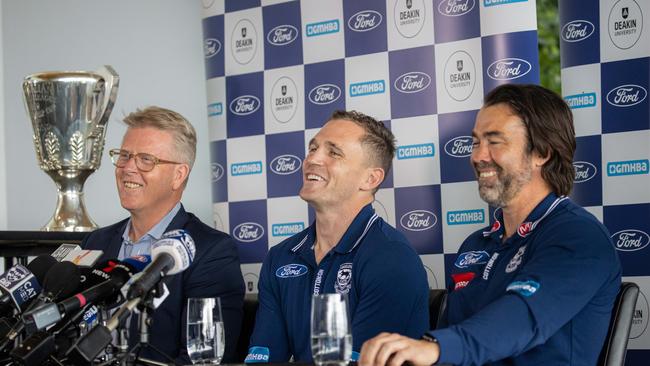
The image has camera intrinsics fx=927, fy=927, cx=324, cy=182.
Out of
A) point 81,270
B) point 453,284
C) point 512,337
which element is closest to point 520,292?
point 512,337

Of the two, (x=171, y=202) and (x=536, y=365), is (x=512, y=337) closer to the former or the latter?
(x=536, y=365)

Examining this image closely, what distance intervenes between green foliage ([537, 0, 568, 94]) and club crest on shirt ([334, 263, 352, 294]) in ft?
29.1

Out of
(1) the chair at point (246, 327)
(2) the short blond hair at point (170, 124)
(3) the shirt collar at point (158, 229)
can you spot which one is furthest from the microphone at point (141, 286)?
(2) the short blond hair at point (170, 124)

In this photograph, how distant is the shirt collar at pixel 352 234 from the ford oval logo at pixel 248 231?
1195 millimetres

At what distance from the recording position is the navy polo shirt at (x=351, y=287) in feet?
8.48

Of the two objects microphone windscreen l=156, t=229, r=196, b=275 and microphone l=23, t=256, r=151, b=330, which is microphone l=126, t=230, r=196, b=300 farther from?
microphone l=23, t=256, r=151, b=330

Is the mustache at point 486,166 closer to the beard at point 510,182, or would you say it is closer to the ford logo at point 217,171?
the beard at point 510,182

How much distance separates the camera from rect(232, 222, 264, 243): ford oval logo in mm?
4102

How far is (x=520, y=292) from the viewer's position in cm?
193

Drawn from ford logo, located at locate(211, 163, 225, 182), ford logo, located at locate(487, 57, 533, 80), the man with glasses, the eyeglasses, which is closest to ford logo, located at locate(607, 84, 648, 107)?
ford logo, located at locate(487, 57, 533, 80)

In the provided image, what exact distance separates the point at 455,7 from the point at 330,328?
218 cm

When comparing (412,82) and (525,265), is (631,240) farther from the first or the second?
(525,265)

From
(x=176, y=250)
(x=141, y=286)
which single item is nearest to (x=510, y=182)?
(x=176, y=250)

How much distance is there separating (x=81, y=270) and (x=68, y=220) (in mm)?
1992
